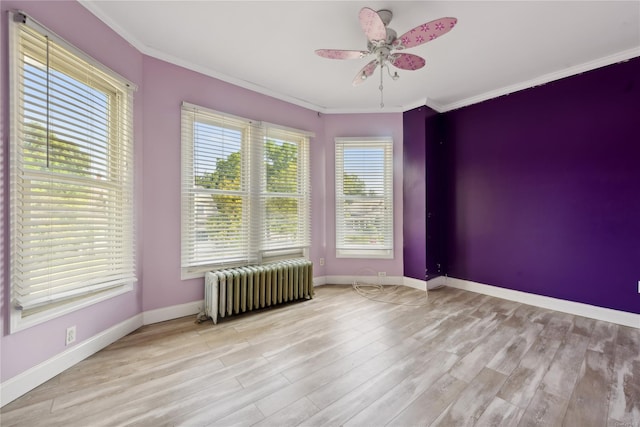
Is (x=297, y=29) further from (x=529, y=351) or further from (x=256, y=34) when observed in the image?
(x=529, y=351)

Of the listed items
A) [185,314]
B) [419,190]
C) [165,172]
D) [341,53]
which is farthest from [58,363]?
[419,190]

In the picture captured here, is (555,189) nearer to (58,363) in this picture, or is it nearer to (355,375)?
(355,375)

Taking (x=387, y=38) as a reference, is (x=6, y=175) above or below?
below

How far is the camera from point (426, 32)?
1.85 meters

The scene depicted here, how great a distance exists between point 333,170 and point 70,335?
353cm

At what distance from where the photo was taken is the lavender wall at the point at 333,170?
4250 millimetres

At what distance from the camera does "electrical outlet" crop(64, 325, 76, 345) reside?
6.49ft

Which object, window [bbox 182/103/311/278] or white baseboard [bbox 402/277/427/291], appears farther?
white baseboard [bbox 402/277/427/291]

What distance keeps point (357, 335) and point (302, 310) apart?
0.87 meters

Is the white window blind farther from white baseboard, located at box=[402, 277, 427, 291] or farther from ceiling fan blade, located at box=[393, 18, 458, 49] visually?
ceiling fan blade, located at box=[393, 18, 458, 49]

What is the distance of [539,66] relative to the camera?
2982 mm

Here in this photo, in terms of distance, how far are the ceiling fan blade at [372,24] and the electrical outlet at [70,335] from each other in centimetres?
313

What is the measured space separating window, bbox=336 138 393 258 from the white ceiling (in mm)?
961

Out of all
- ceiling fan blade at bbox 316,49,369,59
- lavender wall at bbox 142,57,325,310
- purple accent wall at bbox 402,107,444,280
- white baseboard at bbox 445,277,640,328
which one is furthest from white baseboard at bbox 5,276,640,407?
ceiling fan blade at bbox 316,49,369,59
